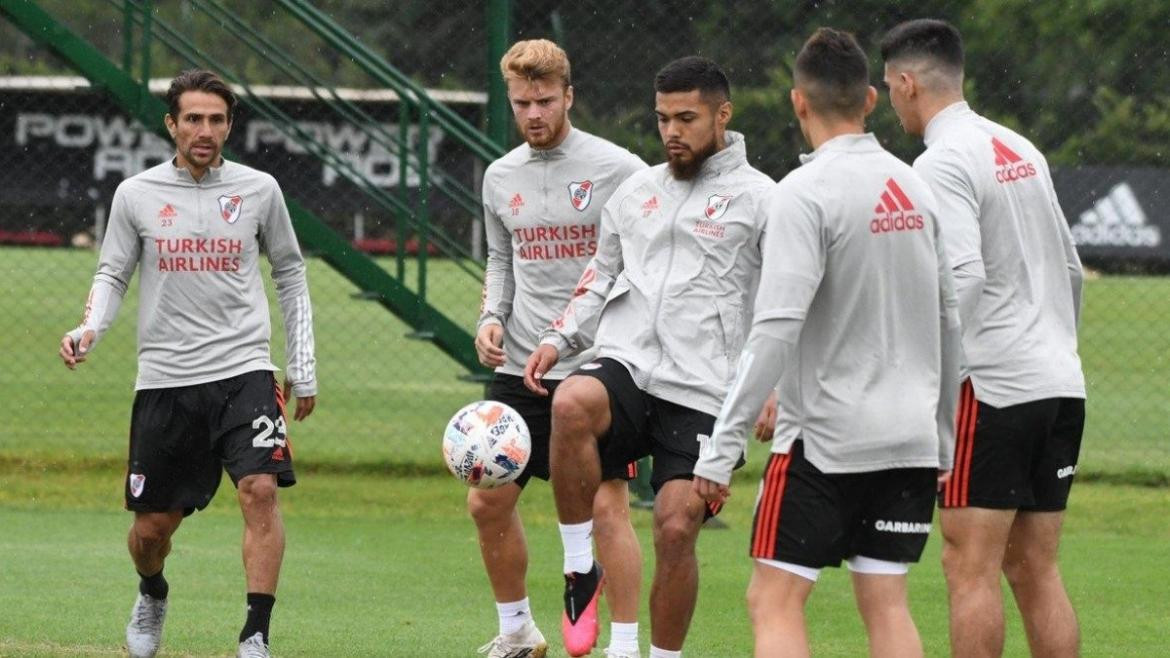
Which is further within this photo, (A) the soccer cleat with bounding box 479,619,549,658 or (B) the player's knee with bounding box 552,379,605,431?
(A) the soccer cleat with bounding box 479,619,549,658

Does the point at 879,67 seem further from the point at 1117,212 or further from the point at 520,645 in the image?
the point at 520,645

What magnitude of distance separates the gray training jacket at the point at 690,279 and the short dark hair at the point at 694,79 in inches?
9.4

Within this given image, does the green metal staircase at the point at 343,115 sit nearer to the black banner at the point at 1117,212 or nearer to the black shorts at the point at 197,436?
the black shorts at the point at 197,436

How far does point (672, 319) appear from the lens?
21.7ft

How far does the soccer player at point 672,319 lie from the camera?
6.51m

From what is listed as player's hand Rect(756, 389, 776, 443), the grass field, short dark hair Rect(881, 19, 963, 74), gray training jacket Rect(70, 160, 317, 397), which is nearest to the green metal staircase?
the grass field

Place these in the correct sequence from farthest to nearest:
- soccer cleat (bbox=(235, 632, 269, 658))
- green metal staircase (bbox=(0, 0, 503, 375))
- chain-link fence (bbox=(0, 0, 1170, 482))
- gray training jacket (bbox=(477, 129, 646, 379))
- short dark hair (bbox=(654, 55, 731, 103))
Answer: chain-link fence (bbox=(0, 0, 1170, 482)), green metal staircase (bbox=(0, 0, 503, 375)), gray training jacket (bbox=(477, 129, 646, 379)), soccer cleat (bbox=(235, 632, 269, 658)), short dark hair (bbox=(654, 55, 731, 103))

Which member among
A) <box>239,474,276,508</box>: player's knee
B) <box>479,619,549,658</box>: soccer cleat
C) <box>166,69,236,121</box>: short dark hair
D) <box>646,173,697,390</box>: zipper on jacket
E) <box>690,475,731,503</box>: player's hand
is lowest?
<box>479,619,549,658</box>: soccer cleat

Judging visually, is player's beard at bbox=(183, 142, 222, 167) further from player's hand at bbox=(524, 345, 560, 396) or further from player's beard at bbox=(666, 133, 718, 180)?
player's beard at bbox=(666, 133, 718, 180)

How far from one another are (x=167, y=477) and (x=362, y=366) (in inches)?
408

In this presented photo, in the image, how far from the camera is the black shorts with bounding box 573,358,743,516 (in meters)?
6.58

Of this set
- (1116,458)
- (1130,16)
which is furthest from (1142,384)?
(1130,16)

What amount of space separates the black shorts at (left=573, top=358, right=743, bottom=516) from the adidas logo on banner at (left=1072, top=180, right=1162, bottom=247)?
23.4ft

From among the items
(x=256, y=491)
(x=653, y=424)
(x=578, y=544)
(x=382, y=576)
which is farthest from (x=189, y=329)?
(x=382, y=576)
